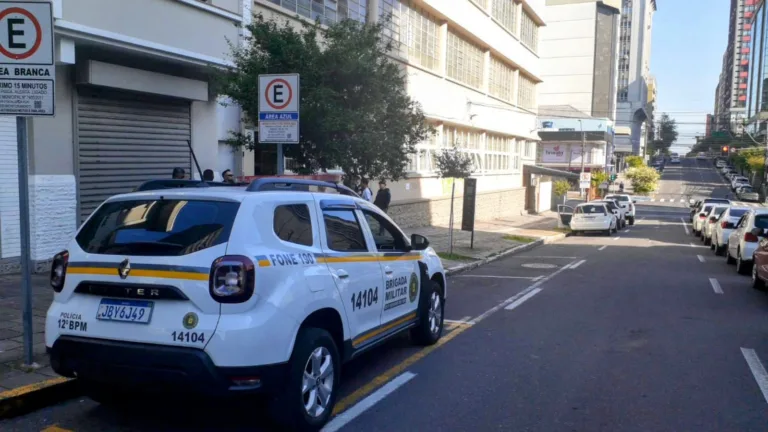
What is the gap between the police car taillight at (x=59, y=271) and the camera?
4930mm

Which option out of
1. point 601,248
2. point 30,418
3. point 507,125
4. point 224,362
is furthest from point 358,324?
point 507,125

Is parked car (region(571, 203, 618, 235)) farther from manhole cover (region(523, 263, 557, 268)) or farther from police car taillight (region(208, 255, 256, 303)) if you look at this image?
police car taillight (region(208, 255, 256, 303))

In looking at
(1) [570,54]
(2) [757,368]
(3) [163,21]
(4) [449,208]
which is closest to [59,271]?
(2) [757,368]

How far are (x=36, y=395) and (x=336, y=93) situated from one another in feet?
23.0

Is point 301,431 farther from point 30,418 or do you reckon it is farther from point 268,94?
point 268,94

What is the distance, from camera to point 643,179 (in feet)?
233

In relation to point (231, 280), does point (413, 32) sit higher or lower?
higher

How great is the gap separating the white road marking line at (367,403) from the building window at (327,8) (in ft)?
40.2

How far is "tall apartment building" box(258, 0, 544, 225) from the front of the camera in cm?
2305

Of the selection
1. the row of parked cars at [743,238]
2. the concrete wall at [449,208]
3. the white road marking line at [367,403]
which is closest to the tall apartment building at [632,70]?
the concrete wall at [449,208]

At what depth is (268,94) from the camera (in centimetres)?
911

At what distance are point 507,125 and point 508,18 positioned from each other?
19.5 ft

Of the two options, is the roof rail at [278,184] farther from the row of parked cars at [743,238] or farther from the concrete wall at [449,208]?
the concrete wall at [449,208]

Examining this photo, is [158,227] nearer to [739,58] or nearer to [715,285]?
[715,285]
